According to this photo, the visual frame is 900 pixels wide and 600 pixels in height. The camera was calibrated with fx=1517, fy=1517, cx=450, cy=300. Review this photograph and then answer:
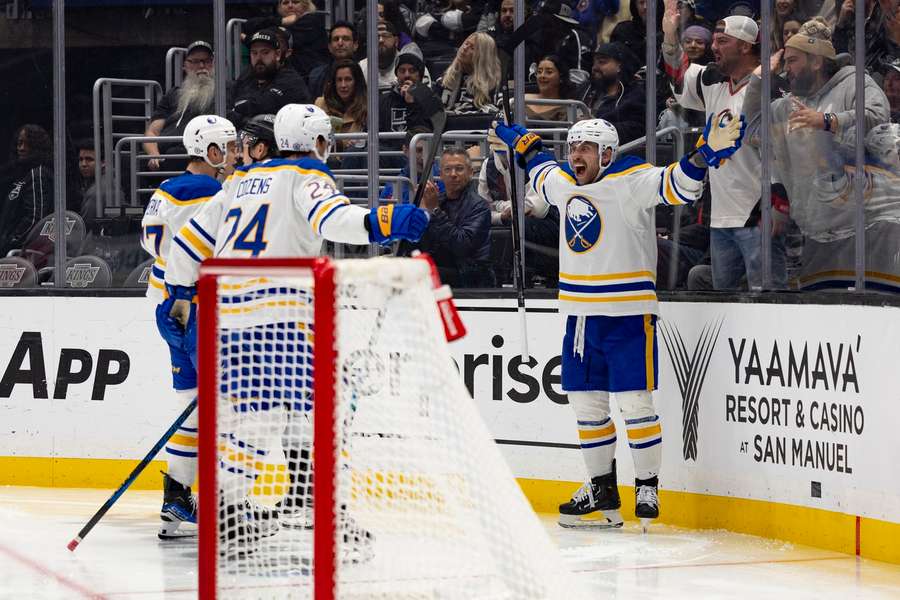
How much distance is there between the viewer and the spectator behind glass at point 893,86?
193 inches

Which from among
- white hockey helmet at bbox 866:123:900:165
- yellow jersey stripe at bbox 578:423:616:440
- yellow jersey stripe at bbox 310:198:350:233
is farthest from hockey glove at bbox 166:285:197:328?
white hockey helmet at bbox 866:123:900:165

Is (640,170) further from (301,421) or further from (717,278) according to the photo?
(301,421)

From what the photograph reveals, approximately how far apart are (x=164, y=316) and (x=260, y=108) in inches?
74.5

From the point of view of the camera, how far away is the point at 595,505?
5.61 meters

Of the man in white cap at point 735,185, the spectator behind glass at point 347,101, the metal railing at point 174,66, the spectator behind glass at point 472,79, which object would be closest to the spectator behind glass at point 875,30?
the man in white cap at point 735,185

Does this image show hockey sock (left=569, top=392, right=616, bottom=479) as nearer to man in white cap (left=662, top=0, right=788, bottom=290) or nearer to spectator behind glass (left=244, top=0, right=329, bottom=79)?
man in white cap (left=662, top=0, right=788, bottom=290)

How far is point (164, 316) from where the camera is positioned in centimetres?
530

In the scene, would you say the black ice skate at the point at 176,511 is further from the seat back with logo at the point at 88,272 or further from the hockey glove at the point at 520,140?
the hockey glove at the point at 520,140

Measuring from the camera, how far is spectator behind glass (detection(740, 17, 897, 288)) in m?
5.15

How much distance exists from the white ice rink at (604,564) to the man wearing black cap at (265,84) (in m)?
2.02

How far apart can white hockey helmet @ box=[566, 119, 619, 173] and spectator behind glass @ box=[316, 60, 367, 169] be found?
1.33 metres

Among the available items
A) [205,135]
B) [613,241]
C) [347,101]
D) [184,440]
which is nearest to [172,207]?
[205,135]

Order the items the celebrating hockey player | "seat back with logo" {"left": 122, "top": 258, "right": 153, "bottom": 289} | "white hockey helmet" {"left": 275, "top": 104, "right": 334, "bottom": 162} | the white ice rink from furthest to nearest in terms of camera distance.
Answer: "seat back with logo" {"left": 122, "top": 258, "right": 153, "bottom": 289}, "white hockey helmet" {"left": 275, "top": 104, "right": 334, "bottom": 162}, the white ice rink, the celebrating hockey player

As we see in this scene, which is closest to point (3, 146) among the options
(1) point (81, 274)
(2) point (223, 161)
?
(1) point (81, 274)
